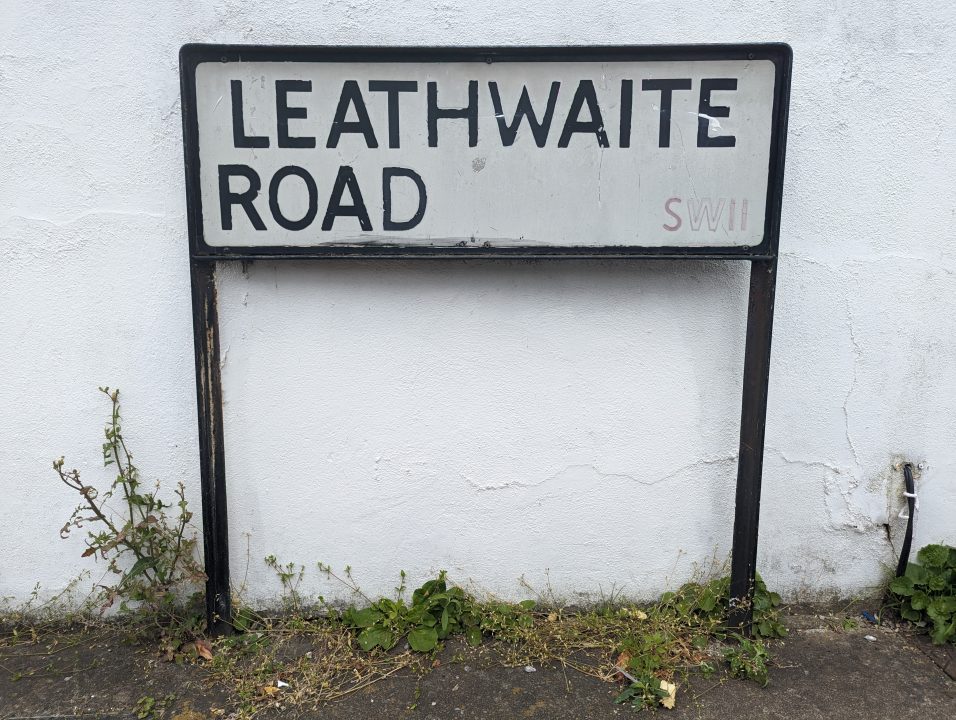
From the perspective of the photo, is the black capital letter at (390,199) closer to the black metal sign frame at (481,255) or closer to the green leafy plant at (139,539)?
the black metal sign frame at (481,255)

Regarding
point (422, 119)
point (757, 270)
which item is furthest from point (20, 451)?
point (757, 270)

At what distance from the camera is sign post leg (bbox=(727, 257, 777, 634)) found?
2758 mm

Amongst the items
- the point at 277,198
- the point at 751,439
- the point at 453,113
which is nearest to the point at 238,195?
the point at 277,198

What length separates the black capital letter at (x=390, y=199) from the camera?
2.68 m

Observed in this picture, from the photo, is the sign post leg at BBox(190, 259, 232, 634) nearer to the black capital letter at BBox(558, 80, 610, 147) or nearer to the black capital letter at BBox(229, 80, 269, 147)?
the black capital letter at BBox(229, 80, 269, 147)

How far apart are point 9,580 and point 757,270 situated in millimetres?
3177

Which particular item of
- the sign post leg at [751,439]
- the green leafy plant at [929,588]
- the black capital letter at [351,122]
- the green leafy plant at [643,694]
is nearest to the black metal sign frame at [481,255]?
the sign post leg at [751,439]

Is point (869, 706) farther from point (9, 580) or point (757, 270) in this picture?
point (9, 580)

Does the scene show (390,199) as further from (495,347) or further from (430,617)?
(430,617)

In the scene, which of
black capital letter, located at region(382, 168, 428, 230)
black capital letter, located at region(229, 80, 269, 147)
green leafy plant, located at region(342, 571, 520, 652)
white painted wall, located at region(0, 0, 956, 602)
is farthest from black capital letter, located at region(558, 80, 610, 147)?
green leafy plant, located at region(342, 571, 520, 652)

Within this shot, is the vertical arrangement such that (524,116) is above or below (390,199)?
above

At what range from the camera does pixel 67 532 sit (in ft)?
9.87

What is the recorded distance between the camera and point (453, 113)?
2650 millimetres

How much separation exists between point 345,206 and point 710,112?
133cm
